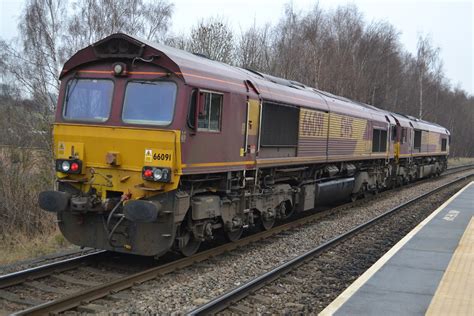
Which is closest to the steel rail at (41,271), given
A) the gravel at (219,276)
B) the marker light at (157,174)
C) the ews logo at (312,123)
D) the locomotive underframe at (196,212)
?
the locomotive underframe at (196,212)

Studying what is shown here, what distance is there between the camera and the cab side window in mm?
7824

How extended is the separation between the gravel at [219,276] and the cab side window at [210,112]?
7.31 feet

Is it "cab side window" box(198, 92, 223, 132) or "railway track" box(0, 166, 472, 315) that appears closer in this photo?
Result: "railway track" box(0, 166, 472, 315)

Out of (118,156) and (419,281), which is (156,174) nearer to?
(118,156)

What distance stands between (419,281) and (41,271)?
5.10 meters

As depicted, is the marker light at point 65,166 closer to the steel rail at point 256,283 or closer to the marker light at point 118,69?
the marker light at point 118,69

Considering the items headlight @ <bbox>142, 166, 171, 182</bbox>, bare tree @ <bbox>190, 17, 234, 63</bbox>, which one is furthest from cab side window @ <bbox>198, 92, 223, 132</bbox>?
bare tree @ <bbox>190, 17, 234, 63</bbox>

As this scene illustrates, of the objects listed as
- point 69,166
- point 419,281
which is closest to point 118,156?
point 69,166

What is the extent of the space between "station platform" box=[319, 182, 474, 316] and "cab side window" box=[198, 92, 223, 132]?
3.24m

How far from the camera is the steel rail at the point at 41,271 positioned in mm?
6512

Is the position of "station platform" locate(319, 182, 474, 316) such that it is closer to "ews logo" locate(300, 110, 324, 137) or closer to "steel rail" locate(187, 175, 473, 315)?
"steel rail" locate(187, 175, 473, 315)

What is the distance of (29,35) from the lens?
76.1 feet

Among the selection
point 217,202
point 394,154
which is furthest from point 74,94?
point 394,154

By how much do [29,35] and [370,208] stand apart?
17084 millimetres
